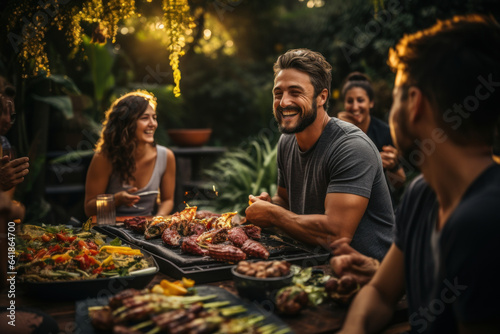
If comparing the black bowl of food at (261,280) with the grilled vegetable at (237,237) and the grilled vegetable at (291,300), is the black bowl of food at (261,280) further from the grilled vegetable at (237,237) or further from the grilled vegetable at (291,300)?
the grilled vegetable at (237,237)

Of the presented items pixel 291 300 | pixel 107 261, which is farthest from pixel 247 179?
pixel 291 300

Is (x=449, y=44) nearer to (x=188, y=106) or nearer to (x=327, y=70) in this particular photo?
(x=327, y=70)

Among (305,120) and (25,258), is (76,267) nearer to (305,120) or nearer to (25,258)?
(25,258)

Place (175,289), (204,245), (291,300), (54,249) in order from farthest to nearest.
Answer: (204,245), (54,249), (175,289), (291,300)

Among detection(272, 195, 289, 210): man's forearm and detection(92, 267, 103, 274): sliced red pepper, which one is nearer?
detection(92, 267, 103, 274): sliced red pepper

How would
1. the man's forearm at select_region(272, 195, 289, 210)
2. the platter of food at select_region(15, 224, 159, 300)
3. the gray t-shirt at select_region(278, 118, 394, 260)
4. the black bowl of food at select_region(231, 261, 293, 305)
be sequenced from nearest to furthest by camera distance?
the black bowl of food at select_region(231, 261, 293, 305) < the platter of food at select_region(15, 224, 159, 300) < the gray t-shirt at select_region(278, 118, 394, 260) < the man's forearm at select_region(272, 195, 289, 210)

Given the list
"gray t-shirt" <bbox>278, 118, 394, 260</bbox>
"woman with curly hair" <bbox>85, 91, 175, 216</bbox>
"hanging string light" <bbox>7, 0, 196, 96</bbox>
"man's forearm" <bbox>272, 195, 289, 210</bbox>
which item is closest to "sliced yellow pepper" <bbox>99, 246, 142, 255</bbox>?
"hanging string light" <bbox>7, 0, 196, 96</bbox>

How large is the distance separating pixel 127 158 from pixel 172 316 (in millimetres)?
3491

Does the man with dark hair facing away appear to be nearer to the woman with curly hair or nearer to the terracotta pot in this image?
the woman with curly hair

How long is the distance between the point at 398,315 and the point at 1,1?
316cm

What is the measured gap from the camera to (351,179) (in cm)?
321

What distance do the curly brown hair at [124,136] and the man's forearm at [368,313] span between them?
11.5 ft

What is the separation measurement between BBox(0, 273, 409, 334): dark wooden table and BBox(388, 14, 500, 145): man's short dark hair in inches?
36.3

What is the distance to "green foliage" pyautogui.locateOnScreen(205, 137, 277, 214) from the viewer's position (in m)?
7.90
